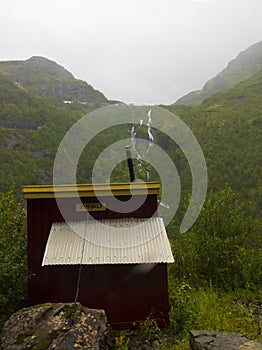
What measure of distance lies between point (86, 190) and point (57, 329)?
15.0 ft

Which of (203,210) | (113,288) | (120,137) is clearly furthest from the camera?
Result: (120,137)

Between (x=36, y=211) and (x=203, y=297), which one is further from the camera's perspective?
(x=203, y=297)

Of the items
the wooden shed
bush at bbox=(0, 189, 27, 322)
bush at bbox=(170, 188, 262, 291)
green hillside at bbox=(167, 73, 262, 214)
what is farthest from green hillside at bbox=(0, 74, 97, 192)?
the wooden shed

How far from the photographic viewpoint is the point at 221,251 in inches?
659

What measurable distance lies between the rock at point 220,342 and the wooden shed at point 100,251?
2.23 m

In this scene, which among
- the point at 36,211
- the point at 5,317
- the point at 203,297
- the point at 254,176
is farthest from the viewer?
the point at 254,176

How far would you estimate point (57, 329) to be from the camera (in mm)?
8117

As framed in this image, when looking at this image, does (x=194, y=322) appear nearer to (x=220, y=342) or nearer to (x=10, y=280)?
(x=220, y=342)

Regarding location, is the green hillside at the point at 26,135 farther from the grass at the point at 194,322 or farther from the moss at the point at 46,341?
the moss at the point at 46,341

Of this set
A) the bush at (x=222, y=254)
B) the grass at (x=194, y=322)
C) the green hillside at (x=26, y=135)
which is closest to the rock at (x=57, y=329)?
the grass at (x=194, y=322)

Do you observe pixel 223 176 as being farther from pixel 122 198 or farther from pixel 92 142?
pixel 122 198

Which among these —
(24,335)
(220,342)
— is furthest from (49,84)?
(220,342)

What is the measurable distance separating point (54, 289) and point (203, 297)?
6.25m

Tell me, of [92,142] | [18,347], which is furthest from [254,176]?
[18,347]
